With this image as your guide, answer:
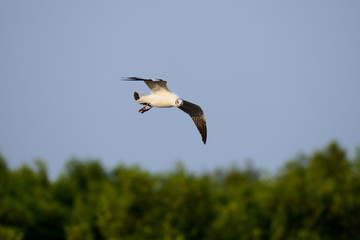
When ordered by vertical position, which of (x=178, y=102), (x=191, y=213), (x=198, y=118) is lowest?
(x=178, y=102)

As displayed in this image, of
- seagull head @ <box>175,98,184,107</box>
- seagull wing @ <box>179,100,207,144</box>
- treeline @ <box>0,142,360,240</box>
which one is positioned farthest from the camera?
treeline @ <box>0,142,360,240</box>

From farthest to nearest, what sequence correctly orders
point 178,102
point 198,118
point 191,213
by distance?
point 191,213, point 198,118, point 178,102

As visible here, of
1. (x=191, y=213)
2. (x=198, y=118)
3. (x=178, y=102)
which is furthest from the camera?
(x=191, y=213)

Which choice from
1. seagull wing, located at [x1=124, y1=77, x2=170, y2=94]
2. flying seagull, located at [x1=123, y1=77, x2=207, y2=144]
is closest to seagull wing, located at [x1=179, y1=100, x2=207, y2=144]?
flying seagull, located at [x1=123, y1=77, x2=207, y2=144]

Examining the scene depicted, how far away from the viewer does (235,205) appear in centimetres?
3659

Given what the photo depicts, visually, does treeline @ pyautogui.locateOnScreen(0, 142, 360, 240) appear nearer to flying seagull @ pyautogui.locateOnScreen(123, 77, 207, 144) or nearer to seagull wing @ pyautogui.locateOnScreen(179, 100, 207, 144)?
seagull wing @ pyautogui.locateOnScreen(179, 100, 207, 144)

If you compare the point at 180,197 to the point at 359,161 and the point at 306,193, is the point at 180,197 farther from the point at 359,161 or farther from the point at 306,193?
the point at 359,161

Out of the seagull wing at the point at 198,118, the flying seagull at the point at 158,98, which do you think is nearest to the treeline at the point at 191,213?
the seagull wing at the point at 198,118

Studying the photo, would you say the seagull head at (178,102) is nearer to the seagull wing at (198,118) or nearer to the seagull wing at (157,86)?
the seagull wing at (157,86)

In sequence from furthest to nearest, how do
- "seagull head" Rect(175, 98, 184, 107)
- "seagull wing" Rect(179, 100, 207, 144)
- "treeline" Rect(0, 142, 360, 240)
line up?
"treeline" Rect(0, 142, 360, 240), "seagull wing" Rect(179, 100, 207, 144), "seagull head" Rect(175, 98, 184, 107)

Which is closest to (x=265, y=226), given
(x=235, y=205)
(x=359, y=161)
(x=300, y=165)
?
(x=235, y=205)

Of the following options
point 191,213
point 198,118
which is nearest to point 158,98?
point 198,118

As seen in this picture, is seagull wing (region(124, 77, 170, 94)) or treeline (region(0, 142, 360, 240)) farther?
treeline (region(0, 142, 360, 240))

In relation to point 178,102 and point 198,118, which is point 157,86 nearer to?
point 178,102
